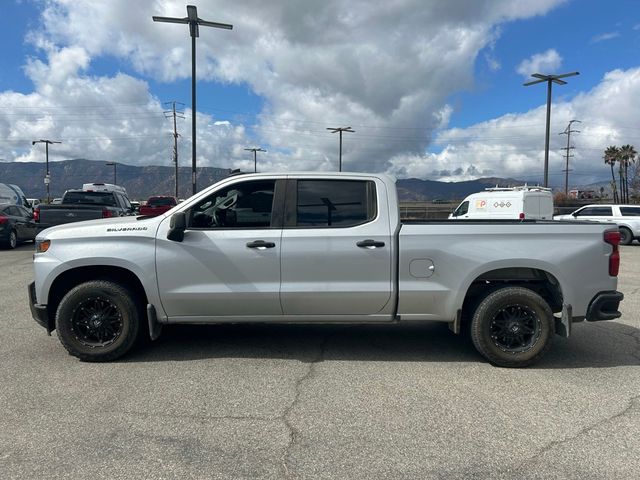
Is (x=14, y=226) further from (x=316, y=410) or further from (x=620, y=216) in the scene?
(x=620, y=216)

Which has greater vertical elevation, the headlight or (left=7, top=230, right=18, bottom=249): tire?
the headlight

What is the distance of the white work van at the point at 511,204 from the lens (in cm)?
1819

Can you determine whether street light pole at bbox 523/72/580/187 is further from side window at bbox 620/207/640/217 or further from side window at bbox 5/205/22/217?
side window at bbox 5/205/22/217

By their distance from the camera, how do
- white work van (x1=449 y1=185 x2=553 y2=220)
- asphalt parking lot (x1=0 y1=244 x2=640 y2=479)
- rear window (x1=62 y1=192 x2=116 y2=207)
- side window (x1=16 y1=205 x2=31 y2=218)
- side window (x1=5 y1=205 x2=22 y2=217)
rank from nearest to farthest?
asphalt parking lot (x1=0 y1=244 x2=640 y2=479) → side window (x1=5 y1=205 x2=22 y2=217) → side window (x1=16 y1=205 x2=31 y2=218) → rear window (x1=62 y1=192 x2=116 y2=207) → white work van (x1=449 y1=185 x2=553 y2=220)

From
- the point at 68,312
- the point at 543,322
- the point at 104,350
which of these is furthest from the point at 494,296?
the point at 68,312

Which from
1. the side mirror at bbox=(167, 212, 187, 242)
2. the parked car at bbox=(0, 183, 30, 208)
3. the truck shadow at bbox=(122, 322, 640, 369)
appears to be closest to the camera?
the side mirror at bbox=(167, 212, 187, 242)

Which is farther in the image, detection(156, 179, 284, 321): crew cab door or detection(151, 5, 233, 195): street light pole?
detection(151, 5, 233, 195): street light pole

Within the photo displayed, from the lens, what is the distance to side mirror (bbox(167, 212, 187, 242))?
15.1 feet

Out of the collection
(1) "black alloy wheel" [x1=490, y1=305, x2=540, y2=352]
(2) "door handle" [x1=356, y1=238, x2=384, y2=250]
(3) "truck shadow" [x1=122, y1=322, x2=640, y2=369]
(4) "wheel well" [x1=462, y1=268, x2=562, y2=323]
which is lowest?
(3) "truck shadow" [x1=122, y1=322, x2=640, y2=369]

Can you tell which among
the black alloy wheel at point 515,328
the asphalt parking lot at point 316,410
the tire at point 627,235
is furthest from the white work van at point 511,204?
the black alloy wheel at point 515,328

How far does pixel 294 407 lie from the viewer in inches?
152

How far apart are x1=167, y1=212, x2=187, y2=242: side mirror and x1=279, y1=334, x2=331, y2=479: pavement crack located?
1.74 m

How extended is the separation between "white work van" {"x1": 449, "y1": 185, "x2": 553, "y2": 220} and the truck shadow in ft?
40.7

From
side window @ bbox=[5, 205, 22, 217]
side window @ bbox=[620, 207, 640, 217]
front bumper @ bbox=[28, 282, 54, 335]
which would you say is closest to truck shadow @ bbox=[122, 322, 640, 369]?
front bumper @ bbox=[28, 282, 54, 335]
